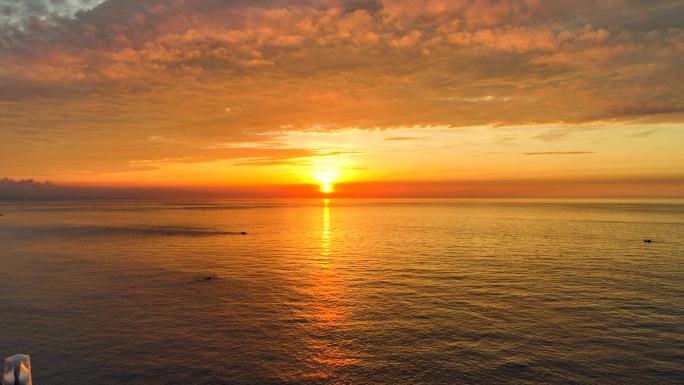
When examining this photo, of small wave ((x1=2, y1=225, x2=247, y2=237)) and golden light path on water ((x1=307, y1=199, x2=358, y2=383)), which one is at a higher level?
small wave ((x1=2, y1=225, x2=247, y2=237))

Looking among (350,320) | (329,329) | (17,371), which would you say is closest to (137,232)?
(350,320)

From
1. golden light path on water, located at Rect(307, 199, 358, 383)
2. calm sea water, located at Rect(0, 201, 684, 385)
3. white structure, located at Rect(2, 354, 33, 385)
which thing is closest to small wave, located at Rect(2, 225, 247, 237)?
calm sea water, located at Rect(0, 201, 684, 385)

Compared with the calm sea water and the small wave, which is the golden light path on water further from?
the small wave

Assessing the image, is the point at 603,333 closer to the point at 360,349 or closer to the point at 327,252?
the point at 360,349

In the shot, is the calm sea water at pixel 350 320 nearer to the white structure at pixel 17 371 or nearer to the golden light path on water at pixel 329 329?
the golden light path on water at pixel 329 329

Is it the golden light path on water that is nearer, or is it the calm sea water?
the calm sea water

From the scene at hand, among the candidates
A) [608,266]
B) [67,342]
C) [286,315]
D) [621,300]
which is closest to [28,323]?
[67,342]

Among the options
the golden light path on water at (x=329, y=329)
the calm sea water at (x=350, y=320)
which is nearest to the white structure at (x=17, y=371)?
the calm sea water at (x=350, y=320)

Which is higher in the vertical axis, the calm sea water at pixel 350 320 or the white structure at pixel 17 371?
the white structure at pixel 17 371
